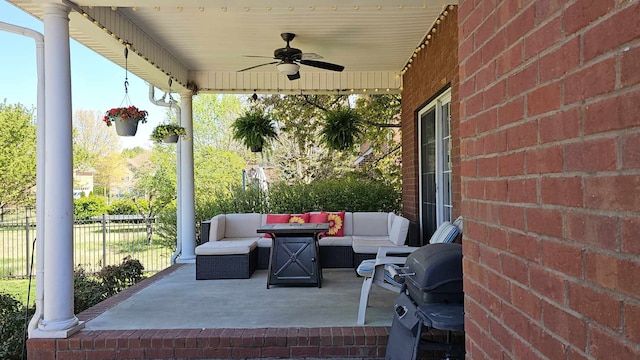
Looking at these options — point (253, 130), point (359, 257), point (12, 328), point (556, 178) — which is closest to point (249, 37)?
point (253, 130)

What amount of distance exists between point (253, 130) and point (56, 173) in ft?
12.2

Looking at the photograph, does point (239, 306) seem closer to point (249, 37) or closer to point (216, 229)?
point (216, 229)

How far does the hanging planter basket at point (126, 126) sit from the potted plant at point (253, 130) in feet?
8.31

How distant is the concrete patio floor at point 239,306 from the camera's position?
3.74 m

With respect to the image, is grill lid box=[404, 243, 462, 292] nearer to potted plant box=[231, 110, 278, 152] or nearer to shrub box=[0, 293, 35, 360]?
shrub box=[0, 293, 35, 360]

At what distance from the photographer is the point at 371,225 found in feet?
22.8

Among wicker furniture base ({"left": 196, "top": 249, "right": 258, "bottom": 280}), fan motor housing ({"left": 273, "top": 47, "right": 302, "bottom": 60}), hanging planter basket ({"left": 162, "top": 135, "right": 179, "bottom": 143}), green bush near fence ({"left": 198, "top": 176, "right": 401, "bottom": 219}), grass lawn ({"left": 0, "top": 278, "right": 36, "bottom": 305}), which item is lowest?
grass lawn ({"left": 0, "top": 278, "right": 36, "bottom": 305})

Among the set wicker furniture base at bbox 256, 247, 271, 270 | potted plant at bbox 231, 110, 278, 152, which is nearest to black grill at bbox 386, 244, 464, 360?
wicker furniture base at bbox 256, 247, 271, 270

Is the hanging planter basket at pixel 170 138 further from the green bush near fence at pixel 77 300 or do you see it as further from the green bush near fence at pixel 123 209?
the green bush near fence at pixel 123 209

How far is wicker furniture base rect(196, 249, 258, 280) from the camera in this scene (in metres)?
5.68

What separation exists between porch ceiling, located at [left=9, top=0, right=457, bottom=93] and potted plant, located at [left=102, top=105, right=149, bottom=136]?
762mm

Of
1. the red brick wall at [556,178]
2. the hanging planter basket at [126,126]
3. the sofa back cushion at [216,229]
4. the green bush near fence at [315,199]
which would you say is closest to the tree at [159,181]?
the green bush near fence at [315,199]

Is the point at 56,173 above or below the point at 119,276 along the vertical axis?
above

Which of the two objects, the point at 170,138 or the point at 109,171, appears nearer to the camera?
the point at 170,138
